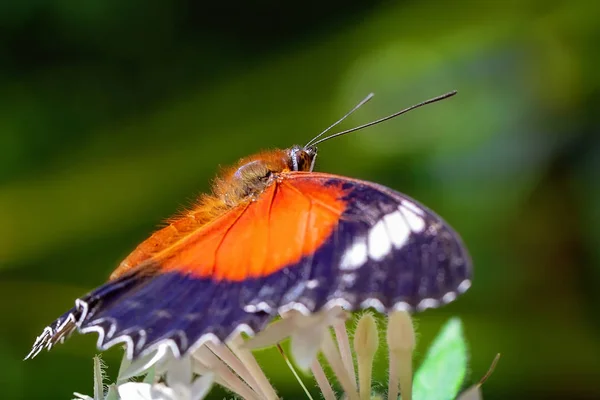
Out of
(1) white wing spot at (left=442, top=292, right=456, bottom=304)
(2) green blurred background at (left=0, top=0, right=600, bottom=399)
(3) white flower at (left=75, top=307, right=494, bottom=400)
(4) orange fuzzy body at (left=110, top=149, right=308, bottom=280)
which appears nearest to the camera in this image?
(1) white wing spot at (left=442, top=292, right=456, bottom=304)

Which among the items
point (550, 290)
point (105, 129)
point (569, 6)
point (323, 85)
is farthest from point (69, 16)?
point (550, 290)

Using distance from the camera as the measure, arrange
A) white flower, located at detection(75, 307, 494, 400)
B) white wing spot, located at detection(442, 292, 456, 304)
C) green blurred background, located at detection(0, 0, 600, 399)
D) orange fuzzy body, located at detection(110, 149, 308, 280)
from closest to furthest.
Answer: white wing spot, located at detection(442, 292, 456, 304)
white flower, located at detection(75, 307, 494, 400)
orange fuzzy body, located at detection(110, 149, 308, 280)
green blurred background, located at detection(0, 0, 600, 399)

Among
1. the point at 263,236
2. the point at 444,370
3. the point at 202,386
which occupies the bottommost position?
the point at 444,370

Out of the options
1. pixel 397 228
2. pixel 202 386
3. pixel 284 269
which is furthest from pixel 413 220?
pixel 202 386

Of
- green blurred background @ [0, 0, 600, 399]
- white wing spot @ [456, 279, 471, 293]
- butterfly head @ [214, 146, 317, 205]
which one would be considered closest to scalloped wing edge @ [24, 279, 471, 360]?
white wing spot @ [456, 279, 471, 293]

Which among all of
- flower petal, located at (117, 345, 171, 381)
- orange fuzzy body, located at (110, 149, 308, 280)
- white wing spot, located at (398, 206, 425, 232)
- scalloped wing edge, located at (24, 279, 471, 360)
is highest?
orange fuzzy body, located at (110, 149, 308, 280)

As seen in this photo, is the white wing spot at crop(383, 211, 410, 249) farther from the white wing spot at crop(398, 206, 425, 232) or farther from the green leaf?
the green leaf

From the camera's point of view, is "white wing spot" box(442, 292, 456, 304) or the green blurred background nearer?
"white wing spot" box(442, 292, 456, 304)

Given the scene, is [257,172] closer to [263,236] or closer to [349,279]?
→ [263,236]
